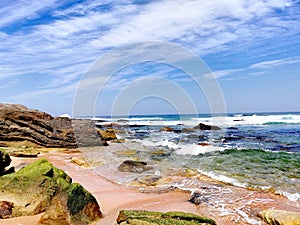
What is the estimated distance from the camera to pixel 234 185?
7367 millimetres

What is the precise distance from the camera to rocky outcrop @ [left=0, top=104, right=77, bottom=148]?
1302 cm

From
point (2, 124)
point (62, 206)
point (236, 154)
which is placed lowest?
point (236, 154)

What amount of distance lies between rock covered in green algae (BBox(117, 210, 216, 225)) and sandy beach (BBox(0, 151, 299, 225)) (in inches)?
30.0

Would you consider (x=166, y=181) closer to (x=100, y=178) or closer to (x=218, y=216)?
(x=100, y=178)

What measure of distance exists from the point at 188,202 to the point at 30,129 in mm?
10082

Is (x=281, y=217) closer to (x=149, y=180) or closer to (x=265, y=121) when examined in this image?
(x=149, y=180)

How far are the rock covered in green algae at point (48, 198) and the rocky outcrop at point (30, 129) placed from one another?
8.77 metres

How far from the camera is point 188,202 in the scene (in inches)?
229

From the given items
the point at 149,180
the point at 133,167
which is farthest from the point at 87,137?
Answer: the point at 149,180

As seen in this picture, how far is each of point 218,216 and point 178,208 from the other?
730 mm

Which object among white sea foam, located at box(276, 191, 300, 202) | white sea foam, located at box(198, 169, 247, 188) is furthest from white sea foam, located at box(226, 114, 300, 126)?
white sea foam, located at box(276, 191, 300, 202)

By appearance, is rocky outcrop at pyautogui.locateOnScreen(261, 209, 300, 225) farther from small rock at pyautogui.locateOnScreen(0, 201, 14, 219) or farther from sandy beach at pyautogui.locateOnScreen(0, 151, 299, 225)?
small rock at pyautogui.locateOnScreen(0, 201, 14, 219)

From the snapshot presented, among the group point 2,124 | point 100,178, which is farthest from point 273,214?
point 2,124

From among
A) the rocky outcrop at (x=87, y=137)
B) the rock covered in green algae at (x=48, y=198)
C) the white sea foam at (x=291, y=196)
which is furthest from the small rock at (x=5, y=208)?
the rocky outcrop at (x=87, y=137)
